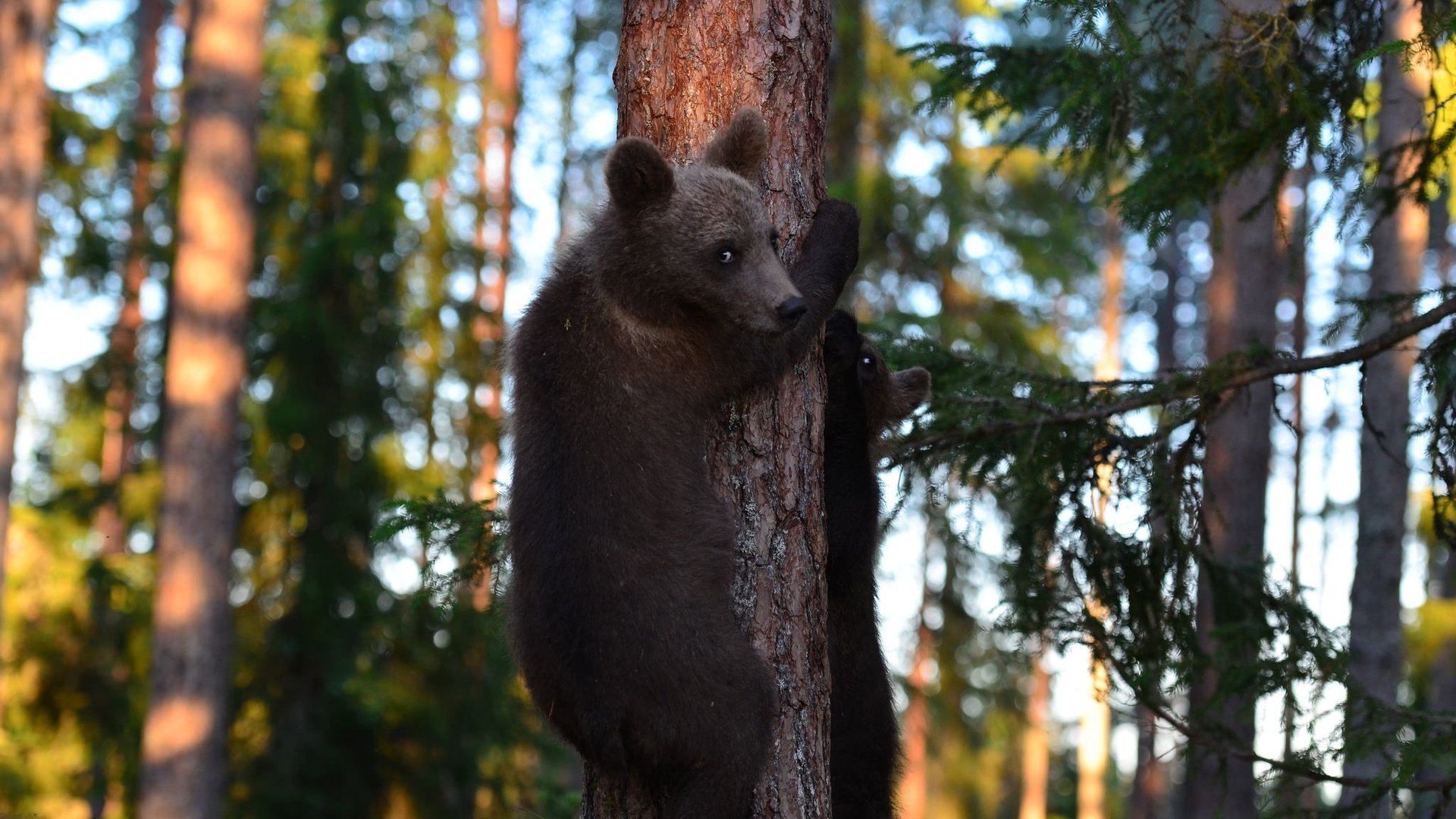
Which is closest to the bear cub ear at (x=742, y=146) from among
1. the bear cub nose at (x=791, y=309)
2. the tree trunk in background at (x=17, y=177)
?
the bear cub nose at (x=791, y=309)

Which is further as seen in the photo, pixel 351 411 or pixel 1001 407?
pixel 351 411

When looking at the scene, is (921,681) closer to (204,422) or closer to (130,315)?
(204,422)

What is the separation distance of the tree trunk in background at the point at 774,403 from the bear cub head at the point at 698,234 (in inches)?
7.3

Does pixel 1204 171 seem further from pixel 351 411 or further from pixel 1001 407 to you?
pixel 351 411

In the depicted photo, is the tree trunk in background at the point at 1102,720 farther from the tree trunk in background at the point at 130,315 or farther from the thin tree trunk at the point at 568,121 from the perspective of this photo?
the tree trunk in background at the point at 130,315

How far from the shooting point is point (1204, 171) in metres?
5.66

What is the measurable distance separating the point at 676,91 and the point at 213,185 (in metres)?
8.36

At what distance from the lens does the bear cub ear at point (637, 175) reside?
13.2 ft

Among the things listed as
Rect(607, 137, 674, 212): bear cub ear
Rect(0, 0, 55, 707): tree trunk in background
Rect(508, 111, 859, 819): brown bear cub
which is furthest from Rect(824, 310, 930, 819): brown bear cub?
Rect(0, 0, 55, 707): tree trunk in background

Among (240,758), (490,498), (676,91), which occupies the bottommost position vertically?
(240,758)

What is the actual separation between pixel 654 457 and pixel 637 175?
98 centimetres

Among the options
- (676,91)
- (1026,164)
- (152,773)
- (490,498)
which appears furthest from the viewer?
(1026,164)

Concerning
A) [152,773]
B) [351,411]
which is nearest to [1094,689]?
[152,773]

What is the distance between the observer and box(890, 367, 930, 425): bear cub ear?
17.7 feet
